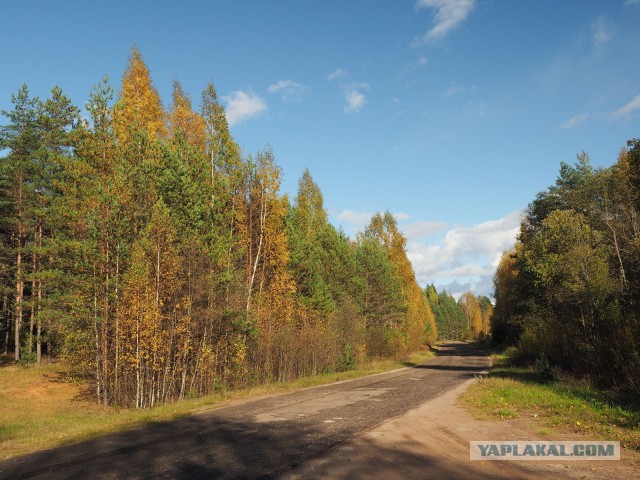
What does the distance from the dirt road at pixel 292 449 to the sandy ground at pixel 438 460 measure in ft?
0.06

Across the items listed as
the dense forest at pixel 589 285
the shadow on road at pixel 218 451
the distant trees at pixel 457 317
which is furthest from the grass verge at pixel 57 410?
the distant trees at pixel 457 317

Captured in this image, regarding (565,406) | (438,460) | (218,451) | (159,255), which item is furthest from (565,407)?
(159,255)

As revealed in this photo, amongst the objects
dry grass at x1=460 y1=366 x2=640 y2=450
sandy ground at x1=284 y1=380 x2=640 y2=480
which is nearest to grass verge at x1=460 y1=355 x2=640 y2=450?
dry grass at x1=460 y1=366 x2=640 y2=450

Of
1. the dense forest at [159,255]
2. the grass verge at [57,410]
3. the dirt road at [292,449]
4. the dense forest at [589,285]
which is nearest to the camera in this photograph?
the dirt road at [292,449]

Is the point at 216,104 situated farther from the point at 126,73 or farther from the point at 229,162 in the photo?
the point at 126,73

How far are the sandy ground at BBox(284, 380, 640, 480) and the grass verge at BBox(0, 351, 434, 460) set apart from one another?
24.4 ft

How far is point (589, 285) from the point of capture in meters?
22.7

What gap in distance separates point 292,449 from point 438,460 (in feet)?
10.0

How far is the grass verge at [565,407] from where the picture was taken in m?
10.4

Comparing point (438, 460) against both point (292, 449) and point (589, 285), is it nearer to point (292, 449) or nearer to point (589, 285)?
point (292, 449)

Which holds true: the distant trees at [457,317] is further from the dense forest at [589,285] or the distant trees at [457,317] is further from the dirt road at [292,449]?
the dirt road at [292,449]

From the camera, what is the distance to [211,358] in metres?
20.4

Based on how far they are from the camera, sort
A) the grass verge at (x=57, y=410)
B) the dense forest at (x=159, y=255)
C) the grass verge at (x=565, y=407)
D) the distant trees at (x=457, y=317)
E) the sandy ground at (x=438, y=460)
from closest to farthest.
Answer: the sandy ground at (x=438, y=460) < the grass verge at (x=565, y=407) < the grass verge at (x=57, y=410) < the dense forest at (x=159, y=255) < the distant trees at (x=457, y=317)

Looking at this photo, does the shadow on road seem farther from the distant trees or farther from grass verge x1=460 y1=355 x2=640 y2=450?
the distant trees
